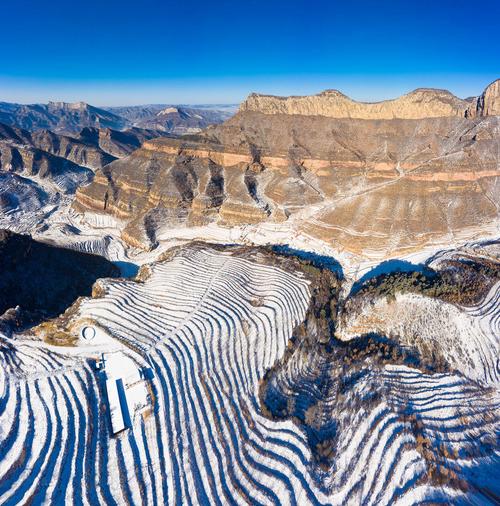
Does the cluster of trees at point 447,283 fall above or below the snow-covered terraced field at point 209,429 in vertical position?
above

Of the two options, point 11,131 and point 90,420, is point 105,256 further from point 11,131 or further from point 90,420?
point 11,131

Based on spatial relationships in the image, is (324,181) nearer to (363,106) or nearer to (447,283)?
(363,106)

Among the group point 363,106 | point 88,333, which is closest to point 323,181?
point 363,106

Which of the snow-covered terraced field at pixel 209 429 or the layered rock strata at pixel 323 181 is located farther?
Answer: the layered rock strata at pixel 323 181

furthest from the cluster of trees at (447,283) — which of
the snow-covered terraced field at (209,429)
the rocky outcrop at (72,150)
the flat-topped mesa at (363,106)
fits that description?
the rocky outcrop at (72,150)

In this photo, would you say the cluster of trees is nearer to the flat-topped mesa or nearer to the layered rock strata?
the layered rock strata

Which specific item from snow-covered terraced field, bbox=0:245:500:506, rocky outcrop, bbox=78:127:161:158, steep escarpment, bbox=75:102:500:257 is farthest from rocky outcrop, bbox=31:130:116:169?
snow-covered terraced field, bbox=0:245:500:506

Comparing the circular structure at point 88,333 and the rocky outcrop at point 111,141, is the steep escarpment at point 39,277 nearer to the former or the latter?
the circular structure at point 88,333
